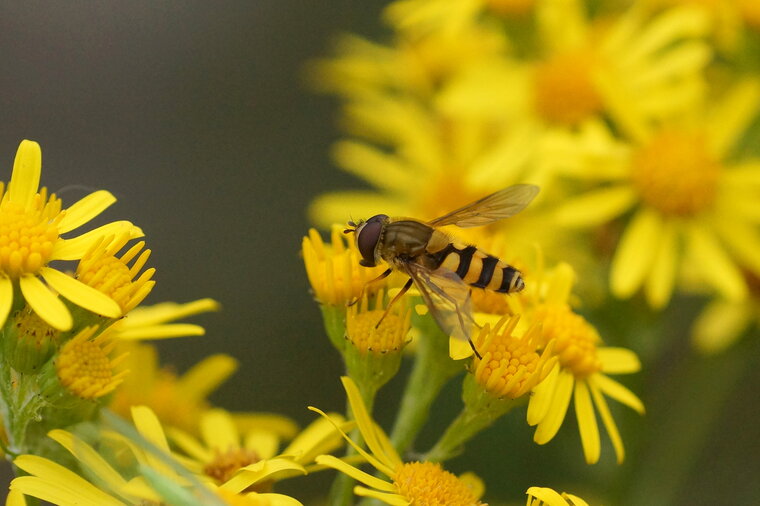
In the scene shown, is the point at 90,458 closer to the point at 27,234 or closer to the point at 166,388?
the point at 27,234

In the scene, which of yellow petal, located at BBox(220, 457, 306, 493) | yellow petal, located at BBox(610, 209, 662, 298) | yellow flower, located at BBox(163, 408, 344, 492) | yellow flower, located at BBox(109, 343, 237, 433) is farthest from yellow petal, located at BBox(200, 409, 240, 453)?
yellow petal, located at BBox(610, 209, 662, 298)

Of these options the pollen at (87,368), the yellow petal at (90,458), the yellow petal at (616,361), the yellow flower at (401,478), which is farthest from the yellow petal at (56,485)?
the yellow petal at (616,361)

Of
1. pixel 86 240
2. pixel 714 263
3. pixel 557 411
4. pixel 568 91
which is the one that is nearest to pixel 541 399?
pixel 557 411

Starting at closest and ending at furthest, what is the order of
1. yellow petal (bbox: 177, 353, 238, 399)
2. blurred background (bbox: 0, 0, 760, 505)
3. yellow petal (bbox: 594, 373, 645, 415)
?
yellow petal (bbox: 594, 373, 645, 415) → yellow petal (bbox: 177, 353, 238, 399) → blurred background (bbox: 0, 0, 760, 505)

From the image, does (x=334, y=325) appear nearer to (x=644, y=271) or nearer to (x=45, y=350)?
(x=45, y=350)

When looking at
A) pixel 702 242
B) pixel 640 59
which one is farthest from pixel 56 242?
pixel 640 59

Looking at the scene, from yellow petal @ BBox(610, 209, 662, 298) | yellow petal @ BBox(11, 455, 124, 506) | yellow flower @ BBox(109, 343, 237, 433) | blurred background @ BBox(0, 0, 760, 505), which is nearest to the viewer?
yellow petal @ BBox(11, 455, 124, 506)

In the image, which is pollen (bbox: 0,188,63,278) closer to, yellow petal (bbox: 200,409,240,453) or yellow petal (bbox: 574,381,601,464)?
yellow petal (bbox: 200,409,240,453)

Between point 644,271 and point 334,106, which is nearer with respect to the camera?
point 644,271
